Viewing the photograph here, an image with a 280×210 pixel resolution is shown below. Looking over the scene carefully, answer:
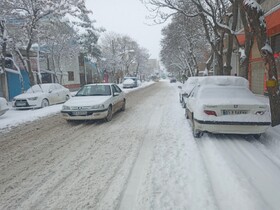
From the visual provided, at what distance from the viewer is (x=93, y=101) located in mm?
10188

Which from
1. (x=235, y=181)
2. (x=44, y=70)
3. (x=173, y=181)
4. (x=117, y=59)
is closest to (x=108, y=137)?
(x=173, y=181)

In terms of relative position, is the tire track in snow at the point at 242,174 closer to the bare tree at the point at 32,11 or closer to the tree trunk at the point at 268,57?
the tree trunk at the point at 268,57

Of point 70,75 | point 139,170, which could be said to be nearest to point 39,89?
point 139,170

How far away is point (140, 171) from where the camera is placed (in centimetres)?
506

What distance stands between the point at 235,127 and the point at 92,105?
16.9 feet

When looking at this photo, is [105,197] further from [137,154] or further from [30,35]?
[30,35]

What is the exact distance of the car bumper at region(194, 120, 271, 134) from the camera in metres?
6.60

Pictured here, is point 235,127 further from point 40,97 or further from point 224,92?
point 40,97

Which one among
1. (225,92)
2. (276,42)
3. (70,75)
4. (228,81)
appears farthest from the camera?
(70,75)

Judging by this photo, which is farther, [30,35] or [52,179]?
[30,35]

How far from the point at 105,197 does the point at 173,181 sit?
1156mm

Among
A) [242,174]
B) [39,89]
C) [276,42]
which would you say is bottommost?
[242,174]

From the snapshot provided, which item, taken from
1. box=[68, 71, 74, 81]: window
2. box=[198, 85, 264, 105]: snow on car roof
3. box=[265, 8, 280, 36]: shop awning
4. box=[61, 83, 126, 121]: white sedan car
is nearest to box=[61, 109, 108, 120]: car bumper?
box=[61, 83, 126, 121]: white sedan car

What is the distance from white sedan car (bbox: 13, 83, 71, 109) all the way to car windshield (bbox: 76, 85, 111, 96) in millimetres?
5458
